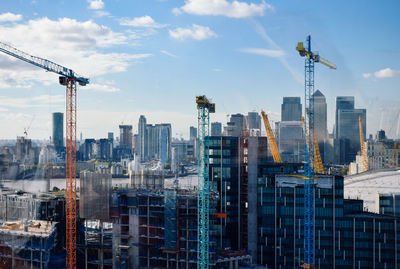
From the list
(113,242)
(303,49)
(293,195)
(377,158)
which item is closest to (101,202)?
(113,242)

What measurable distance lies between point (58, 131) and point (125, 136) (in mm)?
44158

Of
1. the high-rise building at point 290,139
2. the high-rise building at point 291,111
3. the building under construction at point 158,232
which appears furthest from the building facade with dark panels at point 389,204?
the high-rise building at point 291,111

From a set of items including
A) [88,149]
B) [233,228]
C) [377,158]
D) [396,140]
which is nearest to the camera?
[233,228]

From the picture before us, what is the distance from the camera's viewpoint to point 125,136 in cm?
10225

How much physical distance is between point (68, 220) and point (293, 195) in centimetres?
1279

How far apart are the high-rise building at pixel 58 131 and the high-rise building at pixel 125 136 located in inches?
1504

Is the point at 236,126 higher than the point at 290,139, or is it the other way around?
the point at 236,126

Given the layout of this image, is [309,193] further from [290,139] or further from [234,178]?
[290,139]

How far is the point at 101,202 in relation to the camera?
2325cm

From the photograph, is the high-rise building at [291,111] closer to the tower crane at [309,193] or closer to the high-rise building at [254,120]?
the high-rise building at [254,120]

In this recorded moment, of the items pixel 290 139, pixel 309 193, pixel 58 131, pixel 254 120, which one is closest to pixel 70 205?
pixel 309 193

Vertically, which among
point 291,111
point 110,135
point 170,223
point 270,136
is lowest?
point 170,223

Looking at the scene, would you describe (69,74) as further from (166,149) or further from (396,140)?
(166,149)

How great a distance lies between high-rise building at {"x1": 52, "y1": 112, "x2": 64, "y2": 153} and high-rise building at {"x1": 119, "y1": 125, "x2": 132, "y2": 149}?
125 ft
